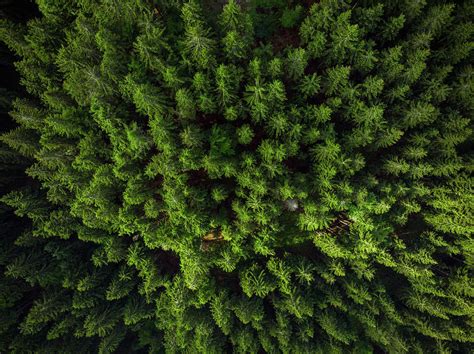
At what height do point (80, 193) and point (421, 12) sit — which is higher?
point (421, 12)

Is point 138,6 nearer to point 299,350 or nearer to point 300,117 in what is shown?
point 300,117

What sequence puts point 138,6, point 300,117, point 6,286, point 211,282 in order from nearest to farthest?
1. point 138,6
2. point 300,117
3. point 6,286
4. point 211,282

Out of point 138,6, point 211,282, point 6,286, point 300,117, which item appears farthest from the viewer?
point 211,282

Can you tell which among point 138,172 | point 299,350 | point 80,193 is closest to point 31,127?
point 80,193

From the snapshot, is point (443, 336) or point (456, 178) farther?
point (443, 336)

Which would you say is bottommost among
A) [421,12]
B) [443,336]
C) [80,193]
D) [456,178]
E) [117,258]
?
[443,336]

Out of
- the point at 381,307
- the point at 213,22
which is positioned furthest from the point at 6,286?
the point at 381,307

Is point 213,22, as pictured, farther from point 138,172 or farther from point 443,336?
point 443,336
